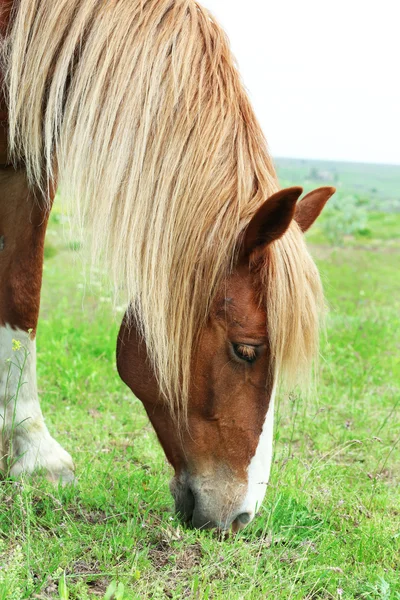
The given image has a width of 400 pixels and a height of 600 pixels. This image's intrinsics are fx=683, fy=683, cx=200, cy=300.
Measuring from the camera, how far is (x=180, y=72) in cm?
216

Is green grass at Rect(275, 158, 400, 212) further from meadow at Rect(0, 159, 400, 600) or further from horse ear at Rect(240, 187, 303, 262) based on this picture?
horse ear at Rect(240, 187, 303, 262)

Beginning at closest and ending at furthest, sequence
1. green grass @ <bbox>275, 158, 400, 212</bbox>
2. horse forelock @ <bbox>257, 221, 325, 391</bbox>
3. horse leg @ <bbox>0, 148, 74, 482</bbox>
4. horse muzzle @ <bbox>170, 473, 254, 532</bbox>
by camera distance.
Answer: horse forelock @ <bbox>257, 221, 325, 391</bbox>, horse muzzle @ <bbox>170, 473, 254, 532</bbox>, horse leg @ <bbox>0, 148, 74, 482</bbox>, green grass @ <bbox>275, 158, 400, 212</bbox>

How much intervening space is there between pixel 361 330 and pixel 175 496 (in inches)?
144

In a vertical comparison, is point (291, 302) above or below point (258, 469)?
above

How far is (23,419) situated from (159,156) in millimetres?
1279

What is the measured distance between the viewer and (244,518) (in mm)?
2199

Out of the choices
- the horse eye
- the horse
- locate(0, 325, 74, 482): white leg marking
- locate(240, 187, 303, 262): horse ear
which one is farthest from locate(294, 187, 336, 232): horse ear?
locate(0, 325, 74, 482): white leg marking

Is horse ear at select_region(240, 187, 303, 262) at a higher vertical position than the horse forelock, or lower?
higher

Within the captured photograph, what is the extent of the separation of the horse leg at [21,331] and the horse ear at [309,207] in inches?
40.0

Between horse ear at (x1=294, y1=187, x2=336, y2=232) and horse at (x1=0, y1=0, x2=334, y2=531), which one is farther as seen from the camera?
horse ear at (x1=294, y1=187, x2=336, y2=232)

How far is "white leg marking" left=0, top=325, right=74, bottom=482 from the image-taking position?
8.96 feet

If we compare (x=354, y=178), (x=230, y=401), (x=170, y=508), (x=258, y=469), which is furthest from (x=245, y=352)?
(x=354, y=178)

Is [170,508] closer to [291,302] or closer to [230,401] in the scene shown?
[230,401]

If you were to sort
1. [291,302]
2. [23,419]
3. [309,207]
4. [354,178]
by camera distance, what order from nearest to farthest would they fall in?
1. [291,302]
2. [309,207]
3. [23,419]
4. [354,178]
